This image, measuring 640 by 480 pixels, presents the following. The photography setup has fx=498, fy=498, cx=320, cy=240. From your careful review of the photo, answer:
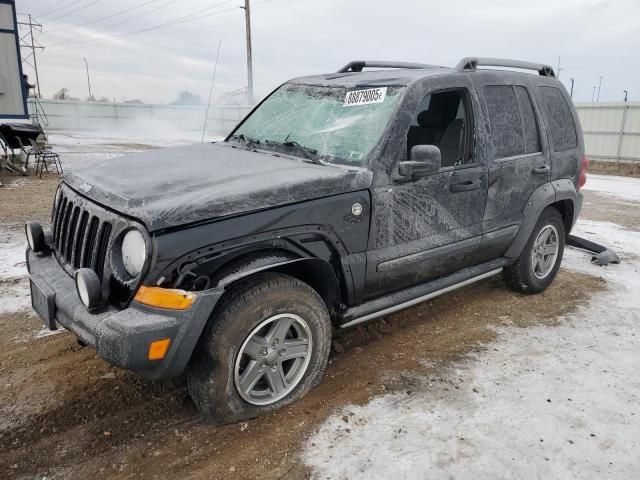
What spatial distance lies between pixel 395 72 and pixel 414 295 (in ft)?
5.57

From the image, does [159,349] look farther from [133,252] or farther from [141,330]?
[133,252]

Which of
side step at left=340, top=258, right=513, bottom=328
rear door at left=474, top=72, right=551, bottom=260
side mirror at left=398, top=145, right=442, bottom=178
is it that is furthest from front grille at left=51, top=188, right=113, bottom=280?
rear door at left=474, top=72, right=551, bottom=260

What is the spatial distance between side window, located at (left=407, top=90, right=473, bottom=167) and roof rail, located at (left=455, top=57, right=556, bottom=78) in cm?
23

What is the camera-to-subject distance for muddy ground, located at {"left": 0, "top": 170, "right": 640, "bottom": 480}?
2531 mm

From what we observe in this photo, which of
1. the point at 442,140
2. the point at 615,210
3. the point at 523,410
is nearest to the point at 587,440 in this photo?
the point at 523,410

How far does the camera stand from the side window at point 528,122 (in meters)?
4.25

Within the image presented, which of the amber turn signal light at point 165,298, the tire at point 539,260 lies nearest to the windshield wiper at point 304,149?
the amber turn signal light at point 165,298

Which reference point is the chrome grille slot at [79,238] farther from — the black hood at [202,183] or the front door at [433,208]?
the front door at [433,208]

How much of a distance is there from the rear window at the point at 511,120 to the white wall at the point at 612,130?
15996 millimetres

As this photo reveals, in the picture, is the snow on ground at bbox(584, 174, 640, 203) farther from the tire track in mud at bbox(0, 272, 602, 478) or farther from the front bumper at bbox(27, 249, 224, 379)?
the front bumper at bbox(27, 249, 224, 379)

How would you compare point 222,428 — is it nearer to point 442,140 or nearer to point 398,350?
point 398,350

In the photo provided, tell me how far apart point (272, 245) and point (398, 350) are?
5.08ft

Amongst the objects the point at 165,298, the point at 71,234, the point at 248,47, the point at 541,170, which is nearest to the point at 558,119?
the point at 541,170

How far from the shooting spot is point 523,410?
9.78 feet
